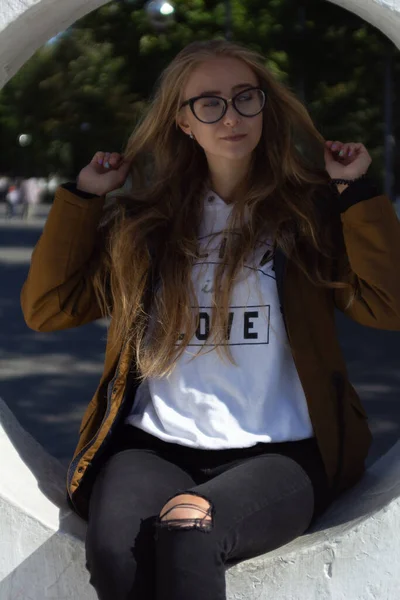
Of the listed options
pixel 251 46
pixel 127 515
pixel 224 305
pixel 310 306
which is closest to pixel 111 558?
pixel 127 515

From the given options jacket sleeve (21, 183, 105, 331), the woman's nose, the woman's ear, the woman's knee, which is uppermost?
the woman's nose

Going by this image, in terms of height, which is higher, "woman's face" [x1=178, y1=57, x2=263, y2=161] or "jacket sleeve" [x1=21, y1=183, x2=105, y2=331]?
"woman's face" [x1=178, y1=57, x2=263, y2=161]

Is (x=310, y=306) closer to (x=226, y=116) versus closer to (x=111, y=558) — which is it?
(x=226, y=116)

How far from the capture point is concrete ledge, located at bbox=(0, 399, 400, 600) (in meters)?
2.48

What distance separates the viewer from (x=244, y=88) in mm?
Result: 2672

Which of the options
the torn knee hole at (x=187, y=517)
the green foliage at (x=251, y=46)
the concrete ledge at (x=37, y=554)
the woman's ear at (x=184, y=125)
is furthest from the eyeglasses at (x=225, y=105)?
the green foliage at (x=251, y=46)

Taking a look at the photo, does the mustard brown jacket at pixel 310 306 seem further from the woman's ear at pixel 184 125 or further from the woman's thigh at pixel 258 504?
the woman's ear at pixel 184 125

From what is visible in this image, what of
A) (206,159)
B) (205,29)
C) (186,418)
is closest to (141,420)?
(186,418)

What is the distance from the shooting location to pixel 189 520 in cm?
215

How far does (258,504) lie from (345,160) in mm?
985

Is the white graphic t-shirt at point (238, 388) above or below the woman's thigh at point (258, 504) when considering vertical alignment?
above

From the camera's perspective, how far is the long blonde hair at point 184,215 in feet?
8.53

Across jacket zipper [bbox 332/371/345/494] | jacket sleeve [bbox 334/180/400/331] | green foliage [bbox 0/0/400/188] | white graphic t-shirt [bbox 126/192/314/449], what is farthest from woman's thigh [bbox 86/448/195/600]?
green foliage [bbox 0/0/400/188]

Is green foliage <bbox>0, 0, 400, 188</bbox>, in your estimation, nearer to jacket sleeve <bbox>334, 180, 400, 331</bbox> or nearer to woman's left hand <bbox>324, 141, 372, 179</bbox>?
woman's left hand <bbox>324, 141, 372, 179</bbox>
